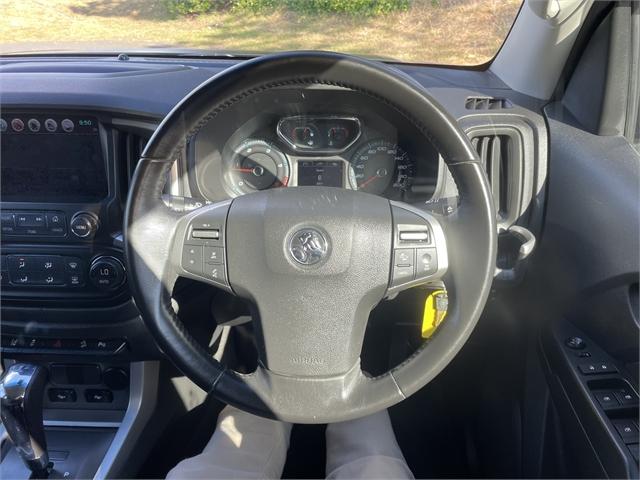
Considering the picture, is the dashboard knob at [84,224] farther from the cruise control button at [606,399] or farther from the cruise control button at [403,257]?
the cruise control button at [606,399]

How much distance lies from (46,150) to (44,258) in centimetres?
33

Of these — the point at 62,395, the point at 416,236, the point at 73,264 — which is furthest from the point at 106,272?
the point at 416,236

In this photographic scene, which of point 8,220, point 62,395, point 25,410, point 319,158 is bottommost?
point 62,395

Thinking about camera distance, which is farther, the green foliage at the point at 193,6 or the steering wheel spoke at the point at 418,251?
the green foliage at the point at 193,6

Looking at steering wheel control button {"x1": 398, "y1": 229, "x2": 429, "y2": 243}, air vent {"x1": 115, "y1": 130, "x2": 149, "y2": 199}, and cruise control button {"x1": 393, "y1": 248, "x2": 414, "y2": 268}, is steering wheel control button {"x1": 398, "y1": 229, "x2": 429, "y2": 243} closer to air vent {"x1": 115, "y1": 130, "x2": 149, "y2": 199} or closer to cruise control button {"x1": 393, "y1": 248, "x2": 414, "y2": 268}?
cruise control button {"x1": 393, "y1": 248, "x2": 414, "y2": 268}

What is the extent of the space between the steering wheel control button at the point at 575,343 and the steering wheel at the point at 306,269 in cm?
59

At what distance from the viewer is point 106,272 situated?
192 cm

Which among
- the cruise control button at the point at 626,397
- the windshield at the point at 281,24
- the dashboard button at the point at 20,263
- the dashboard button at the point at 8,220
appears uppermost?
the windshield at the point at 281,24

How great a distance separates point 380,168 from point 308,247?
25.8 inches

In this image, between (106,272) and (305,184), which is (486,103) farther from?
(106,272)

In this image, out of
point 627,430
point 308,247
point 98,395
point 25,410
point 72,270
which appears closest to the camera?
point 308,247

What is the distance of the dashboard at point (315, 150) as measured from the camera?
1907 millimetres

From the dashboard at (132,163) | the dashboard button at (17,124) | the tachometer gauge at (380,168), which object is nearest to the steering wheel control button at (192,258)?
the dashboard at (132,163)

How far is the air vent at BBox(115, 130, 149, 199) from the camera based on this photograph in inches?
75.0
